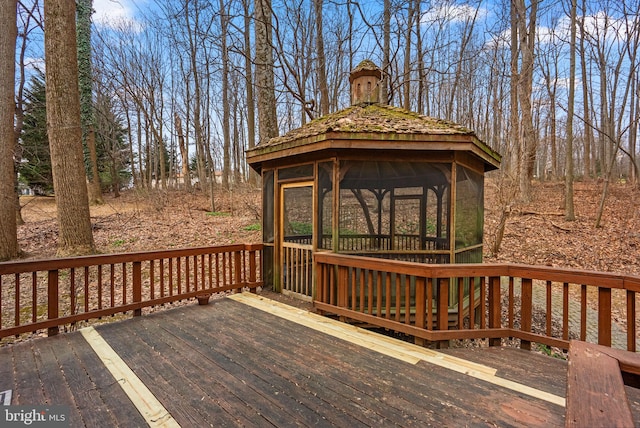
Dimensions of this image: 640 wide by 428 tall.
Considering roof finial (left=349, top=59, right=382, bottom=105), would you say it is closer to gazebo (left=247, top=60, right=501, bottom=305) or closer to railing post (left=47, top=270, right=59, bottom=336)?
gazebo (left=247, top=60, right=501, bottom=305)

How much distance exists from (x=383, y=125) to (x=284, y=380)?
3.30 metres

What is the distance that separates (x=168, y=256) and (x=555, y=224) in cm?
1217

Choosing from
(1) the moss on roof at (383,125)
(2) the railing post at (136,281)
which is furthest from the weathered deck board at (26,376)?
(1) the moss on roof at (383,125)

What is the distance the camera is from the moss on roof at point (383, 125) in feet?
12.9

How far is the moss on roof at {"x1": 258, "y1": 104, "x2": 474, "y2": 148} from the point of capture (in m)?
3.95

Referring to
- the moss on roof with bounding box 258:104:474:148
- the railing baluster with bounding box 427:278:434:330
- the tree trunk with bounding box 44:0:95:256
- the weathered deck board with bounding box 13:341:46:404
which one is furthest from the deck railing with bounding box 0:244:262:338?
the railing baluster with bounding box 427:278:434:330

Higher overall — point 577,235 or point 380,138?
point 380,138

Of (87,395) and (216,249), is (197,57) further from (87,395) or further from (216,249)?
(87,395)

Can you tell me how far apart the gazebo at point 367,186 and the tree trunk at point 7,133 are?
516 centimetres

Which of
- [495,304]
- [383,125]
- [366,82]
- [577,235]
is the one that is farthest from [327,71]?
[495,304]

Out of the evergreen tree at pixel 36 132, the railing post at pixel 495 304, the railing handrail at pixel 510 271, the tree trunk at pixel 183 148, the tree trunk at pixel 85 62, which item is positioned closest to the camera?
the railing handrail at pixel 510 271

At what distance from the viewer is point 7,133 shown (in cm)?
637

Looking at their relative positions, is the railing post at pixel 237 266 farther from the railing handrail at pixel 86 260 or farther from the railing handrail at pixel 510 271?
the railing handrail at pixel 510 271

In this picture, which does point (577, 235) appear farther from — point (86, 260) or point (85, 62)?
point (85, 62)
